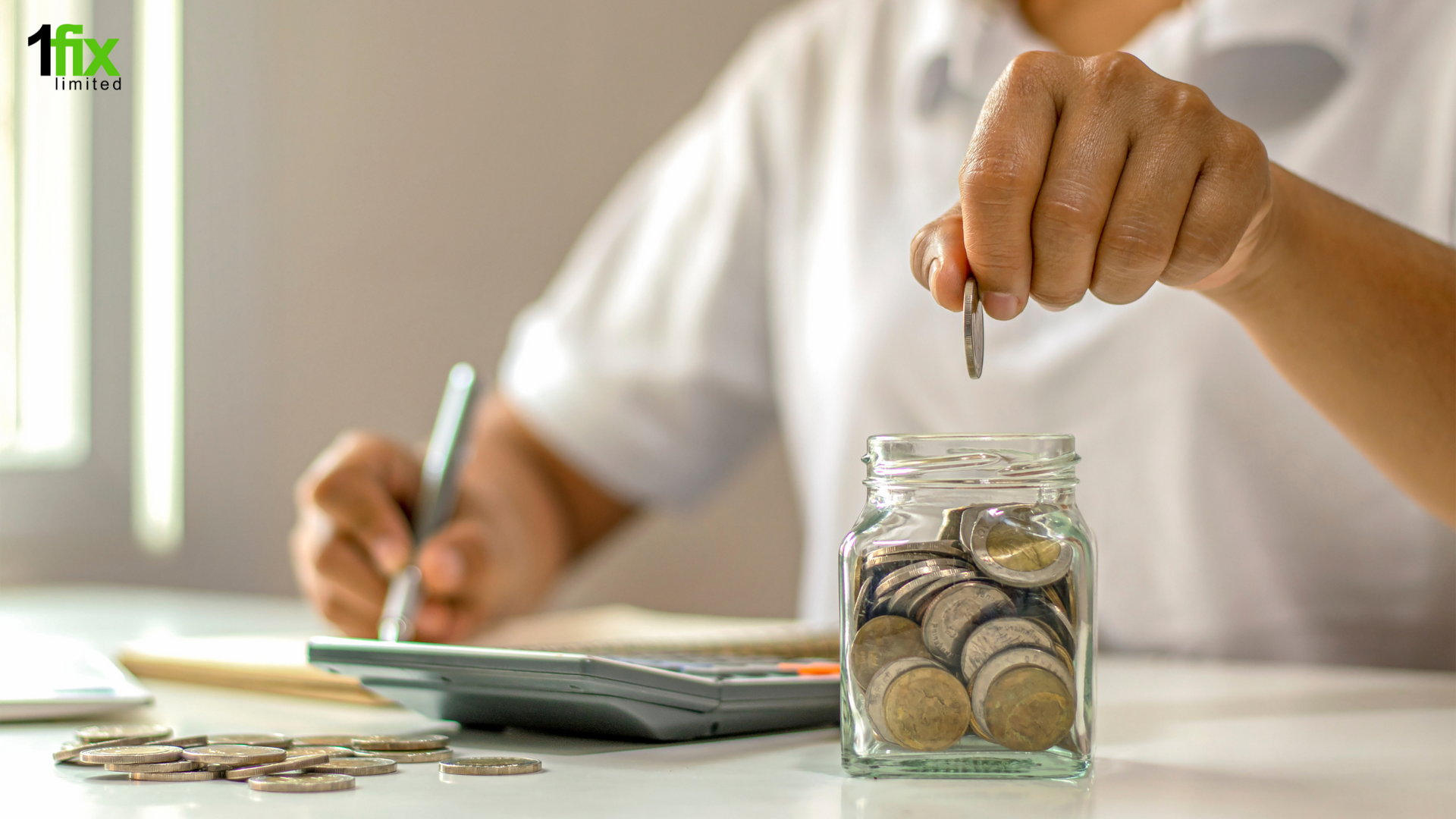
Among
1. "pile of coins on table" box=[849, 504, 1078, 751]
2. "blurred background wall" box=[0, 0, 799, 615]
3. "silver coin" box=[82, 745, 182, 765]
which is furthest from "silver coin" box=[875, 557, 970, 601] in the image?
"blurred background wall" box=[0, 0, 799, 615]

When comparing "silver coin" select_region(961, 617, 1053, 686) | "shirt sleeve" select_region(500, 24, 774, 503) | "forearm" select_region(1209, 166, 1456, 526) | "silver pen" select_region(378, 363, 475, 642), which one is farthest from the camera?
"shirt sleeve" select_region(500, 24, 774, 503)

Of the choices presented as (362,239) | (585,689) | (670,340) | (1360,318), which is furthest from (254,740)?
(362,239)

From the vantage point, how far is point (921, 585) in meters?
0.35

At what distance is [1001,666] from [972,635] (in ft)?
0.04

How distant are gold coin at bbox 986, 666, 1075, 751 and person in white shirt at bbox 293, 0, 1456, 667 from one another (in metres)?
0.11

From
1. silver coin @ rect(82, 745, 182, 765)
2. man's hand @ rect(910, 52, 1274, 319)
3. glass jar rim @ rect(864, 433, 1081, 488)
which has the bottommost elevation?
silver coin @ rect(82, 745, 182, 765)

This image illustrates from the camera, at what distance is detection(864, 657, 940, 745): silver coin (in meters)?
0.35

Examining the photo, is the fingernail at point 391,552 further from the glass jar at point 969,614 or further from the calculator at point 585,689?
the glass jar at point 969,614

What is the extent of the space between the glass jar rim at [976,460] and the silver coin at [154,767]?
0.76 feet

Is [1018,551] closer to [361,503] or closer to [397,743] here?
[397,743]

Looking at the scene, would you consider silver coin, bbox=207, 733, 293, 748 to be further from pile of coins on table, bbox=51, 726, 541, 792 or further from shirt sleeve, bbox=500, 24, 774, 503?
shirt sleeve, bbox=500, 24, 774, 503

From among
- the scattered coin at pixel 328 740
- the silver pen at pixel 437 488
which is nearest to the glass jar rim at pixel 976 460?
the scattered coin at pixel 328 740

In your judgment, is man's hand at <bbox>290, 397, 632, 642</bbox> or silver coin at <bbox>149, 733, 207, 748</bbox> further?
man's hand at <bbox>290, 397, 632, 642</bbox>

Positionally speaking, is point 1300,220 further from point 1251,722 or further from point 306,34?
point 306,34
